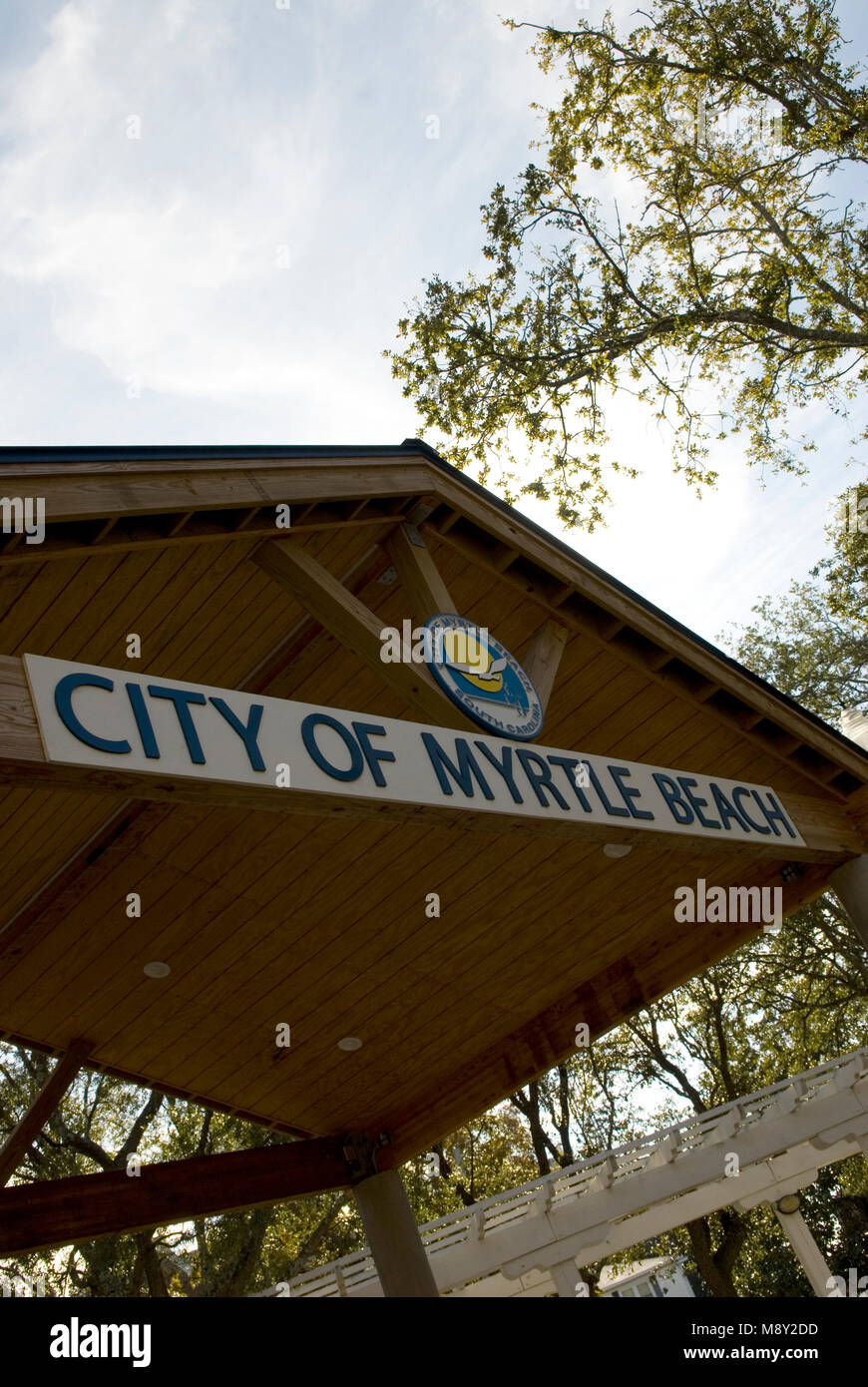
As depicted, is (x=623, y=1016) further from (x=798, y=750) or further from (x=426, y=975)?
(x=798, y=750)

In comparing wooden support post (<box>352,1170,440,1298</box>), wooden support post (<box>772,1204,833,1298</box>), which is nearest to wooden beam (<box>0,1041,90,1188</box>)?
wooden support post (<box>352,1170,440,1298</box>)

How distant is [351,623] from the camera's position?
5289 millimetres

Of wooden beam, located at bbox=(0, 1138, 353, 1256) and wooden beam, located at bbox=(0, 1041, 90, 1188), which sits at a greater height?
wooden beam, located at bbox=(0, 1041, 90, 1188)

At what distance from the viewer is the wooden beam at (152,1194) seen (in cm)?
714

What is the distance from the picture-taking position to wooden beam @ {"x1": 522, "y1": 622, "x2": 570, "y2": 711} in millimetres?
Answer: 6285

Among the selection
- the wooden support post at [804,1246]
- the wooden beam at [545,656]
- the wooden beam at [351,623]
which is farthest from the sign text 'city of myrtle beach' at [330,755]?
the wooden support post at [804,1246]

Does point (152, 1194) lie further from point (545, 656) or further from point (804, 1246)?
point (804, 1246)

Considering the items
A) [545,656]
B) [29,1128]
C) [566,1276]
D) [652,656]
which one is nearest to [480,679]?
[545,656]

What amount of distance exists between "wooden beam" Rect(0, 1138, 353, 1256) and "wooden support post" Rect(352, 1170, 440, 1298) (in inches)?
12.9

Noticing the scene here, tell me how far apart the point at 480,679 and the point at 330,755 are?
1433 mm

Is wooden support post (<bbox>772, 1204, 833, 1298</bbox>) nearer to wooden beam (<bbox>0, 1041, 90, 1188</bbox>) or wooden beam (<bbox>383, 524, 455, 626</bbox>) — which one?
wooden beam (<bbox>0, 1041, 90, 1188</bbox>)

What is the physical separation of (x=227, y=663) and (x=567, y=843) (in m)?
A: 2.92

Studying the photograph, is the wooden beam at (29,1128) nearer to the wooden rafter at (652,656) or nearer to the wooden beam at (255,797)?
the wooden beam at (255,797)

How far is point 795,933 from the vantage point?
1869cm
